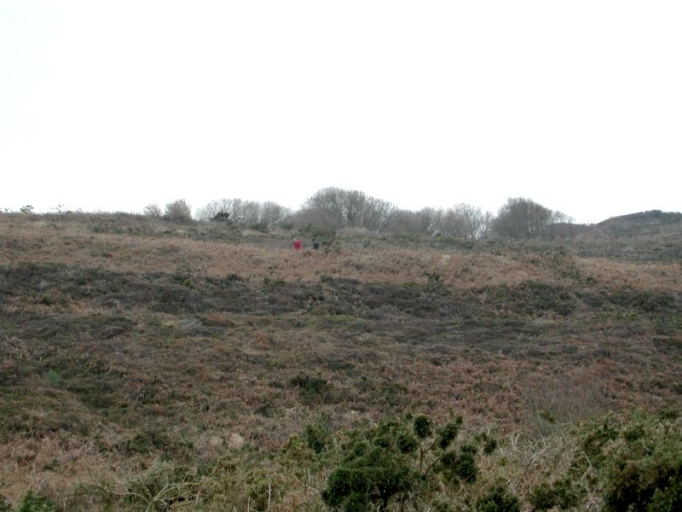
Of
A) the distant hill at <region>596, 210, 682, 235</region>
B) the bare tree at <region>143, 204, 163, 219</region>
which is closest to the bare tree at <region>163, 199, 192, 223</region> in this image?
the bare tree at <region>143, 204, 163, 219</region>

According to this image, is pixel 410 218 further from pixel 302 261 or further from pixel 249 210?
pixel 302 261

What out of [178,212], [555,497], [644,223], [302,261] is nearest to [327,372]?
[555,497]

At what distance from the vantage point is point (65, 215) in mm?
33156

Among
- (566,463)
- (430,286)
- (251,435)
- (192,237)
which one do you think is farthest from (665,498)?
(192,237)

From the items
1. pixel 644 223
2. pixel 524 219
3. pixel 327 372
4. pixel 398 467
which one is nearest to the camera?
pixel 398 467

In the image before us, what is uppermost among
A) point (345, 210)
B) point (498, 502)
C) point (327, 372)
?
point (345, 210)

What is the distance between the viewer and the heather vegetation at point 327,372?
4.29 m

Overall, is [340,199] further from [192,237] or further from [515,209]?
[192,237]

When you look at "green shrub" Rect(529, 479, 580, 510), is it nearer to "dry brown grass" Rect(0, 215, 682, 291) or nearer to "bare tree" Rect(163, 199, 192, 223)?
"dry brown grass" Rect(0, 215, 682, 291)

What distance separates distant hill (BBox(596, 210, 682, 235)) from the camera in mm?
47625

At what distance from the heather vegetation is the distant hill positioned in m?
16.2

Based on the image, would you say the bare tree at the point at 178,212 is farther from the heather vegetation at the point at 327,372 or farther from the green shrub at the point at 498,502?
the green shrub at the point at 498,502

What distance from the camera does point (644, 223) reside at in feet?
172

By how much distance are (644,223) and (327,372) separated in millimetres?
44545
